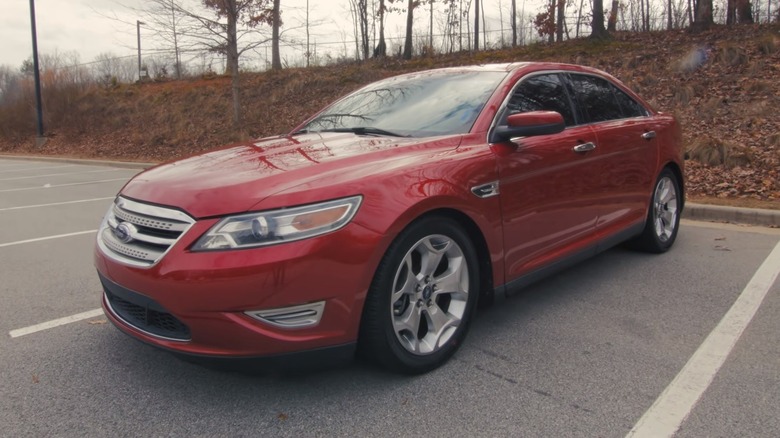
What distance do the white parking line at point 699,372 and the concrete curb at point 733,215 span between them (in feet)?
8.17

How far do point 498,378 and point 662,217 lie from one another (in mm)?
3039

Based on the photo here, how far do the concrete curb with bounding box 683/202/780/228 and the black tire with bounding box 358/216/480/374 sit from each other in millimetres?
4813

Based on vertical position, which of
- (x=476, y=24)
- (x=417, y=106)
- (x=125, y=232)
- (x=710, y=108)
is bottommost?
(x=125, y=232)

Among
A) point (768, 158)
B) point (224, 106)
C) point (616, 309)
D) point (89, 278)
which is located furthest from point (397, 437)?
point (224, 106)

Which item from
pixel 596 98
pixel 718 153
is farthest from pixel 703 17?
pixel 596 98

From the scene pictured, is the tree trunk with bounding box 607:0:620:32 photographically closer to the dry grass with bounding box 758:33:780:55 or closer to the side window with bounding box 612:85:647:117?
the dry grass with bounding box 758:33:780:55

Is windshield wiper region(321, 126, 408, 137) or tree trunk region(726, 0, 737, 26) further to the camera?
tree trunk region(726, 0, 737, 26)

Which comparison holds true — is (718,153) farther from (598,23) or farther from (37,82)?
(37,82)

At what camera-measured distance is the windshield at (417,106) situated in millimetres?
3430

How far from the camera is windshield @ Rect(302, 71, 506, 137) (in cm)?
343

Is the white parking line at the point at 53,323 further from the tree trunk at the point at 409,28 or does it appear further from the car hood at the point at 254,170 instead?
the tree trunk at the point at 409,28

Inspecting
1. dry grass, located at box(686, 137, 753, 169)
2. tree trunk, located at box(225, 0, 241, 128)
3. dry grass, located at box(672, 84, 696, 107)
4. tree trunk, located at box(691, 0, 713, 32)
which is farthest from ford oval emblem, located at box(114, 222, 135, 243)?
tree trunk, located at box(691, 0, 713, 32)

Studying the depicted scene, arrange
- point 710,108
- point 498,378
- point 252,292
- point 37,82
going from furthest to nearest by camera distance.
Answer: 1. point 37,82
2. point 710,108
3. point 498,378
4. point 252,292

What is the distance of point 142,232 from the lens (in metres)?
2.63
